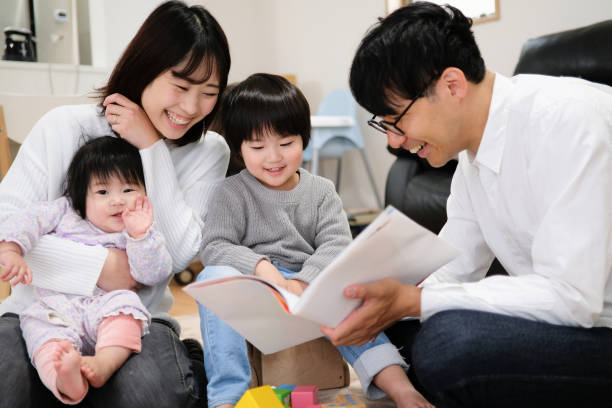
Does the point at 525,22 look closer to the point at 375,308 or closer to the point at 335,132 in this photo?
the point at 335,132

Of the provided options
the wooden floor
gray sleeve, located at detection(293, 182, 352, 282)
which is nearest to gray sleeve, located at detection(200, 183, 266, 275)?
gray sleeve, located at detection(293, 182, 352, 282)

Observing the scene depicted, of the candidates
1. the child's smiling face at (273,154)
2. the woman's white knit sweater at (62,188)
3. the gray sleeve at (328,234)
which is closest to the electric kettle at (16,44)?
the woman's white knit sweater at (62,188)

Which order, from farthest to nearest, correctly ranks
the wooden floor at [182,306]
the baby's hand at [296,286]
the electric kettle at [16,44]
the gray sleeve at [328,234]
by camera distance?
1. the electric kettle at [16,44]
2. the wooden floor at [182,306]
3. the gray sleeve at [328,234]
4. the baby's hand at [296,286]

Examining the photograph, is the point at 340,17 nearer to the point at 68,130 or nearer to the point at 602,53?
the point at 602,53

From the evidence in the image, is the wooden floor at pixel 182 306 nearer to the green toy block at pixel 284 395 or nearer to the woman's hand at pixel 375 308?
the green toy block at pixel 284 395

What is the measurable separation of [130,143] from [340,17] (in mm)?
2763

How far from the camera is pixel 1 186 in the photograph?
1.20 m

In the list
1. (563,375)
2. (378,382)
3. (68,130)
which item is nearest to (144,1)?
(68,130)

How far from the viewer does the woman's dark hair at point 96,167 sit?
46.3 inches

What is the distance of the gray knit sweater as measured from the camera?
4.08 ft

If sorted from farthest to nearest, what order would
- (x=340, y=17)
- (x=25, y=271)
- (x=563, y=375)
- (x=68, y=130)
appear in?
1. (x=340, y=17)
2. (x=68, y=130)
3. (x=25, y=271)
4. (x=563, y=375)

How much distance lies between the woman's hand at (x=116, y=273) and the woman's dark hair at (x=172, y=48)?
377mm

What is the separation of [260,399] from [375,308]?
0.26m

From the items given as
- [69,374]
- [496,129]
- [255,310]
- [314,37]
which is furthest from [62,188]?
[314,37]
